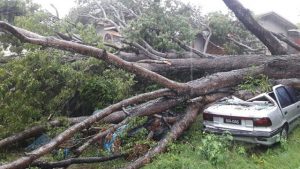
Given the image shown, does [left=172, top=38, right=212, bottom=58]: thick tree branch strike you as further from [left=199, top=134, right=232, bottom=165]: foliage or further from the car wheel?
[left=199, top=134, right=232, bottom=165]: foliage

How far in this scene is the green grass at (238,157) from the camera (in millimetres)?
6539

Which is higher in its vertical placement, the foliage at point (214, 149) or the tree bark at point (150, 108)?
the tree bark at point (150, 108)

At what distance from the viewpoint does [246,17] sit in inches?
399

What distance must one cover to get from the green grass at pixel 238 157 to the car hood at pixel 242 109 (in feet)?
2.30

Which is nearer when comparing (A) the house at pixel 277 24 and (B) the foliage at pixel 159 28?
(B) the foliage at pixel 159 28

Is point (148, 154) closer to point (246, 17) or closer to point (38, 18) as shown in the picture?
point (246, 17)

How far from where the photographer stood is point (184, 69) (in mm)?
11680

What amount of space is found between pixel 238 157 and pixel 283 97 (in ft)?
8.25

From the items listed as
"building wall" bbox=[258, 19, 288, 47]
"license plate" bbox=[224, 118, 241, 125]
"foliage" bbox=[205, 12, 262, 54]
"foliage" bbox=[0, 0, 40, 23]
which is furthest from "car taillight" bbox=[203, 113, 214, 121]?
"building wall" bbox=[258, 19, 288, 47]

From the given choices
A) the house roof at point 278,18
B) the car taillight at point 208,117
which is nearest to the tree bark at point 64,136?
the car taillight at point 208,117

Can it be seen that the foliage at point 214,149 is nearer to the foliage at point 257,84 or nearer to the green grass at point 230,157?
the green grass at point 230,157

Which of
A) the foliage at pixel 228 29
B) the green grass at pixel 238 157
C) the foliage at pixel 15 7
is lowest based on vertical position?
the green grass at pixel 238 157

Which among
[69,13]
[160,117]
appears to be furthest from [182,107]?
[69,13]

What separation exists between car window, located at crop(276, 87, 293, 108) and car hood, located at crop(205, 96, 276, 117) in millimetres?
496
